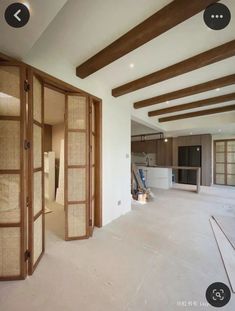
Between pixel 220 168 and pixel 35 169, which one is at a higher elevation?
pixel 35 169

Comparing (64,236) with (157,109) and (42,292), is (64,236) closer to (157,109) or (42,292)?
(42,292)

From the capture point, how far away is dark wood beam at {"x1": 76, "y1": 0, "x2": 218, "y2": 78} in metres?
1.40

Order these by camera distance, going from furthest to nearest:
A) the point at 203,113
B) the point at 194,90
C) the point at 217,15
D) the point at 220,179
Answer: the point at 220,179 → the point at 203,113 → the point at 194,90 → the point at 217,15

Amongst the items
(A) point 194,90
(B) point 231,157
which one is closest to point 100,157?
(A) point 194,90

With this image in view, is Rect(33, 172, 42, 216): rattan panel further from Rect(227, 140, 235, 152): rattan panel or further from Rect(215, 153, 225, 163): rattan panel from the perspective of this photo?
Rect(227, 140, 235, 152): rattan panel

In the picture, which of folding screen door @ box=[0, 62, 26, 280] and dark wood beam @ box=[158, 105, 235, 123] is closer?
folding screen door @ box=[0, 62, 26, 280]

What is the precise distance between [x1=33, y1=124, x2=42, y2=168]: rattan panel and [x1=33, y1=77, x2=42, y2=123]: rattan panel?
0.15 metres

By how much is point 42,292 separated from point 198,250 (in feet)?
6.97

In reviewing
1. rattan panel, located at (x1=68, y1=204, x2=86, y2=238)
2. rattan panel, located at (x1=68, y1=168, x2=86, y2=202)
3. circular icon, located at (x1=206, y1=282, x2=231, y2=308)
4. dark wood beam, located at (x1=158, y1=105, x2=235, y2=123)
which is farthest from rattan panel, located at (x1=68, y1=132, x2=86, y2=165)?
dark wood beam, located at (x1=158, y1=105, x2=235, y2=123)

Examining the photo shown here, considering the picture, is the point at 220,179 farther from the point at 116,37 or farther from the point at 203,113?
the point at 116,37

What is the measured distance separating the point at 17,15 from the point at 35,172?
1541 millimetres

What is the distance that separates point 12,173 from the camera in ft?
5.70

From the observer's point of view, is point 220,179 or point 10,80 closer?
point 10,80

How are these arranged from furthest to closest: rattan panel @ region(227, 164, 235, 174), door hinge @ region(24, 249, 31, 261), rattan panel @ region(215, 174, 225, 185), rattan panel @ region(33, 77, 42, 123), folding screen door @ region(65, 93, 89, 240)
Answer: rattan panel @ region(215, 174, 225, 185)
rattan panel @ region(227, 164, 235, 174)
folding screen door @ region(65, 93, 89, 240)
rattan panel @ region(33, 77, 42, 123)
door hinge @ region(24, 249, 31, 261)
